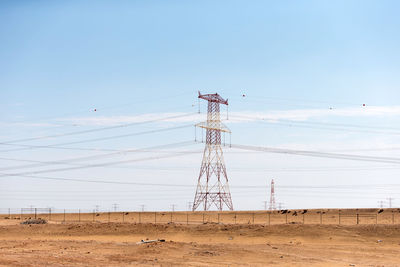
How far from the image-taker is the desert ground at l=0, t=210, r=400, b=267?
45.4 m

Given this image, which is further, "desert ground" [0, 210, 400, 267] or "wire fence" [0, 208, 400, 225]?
"wire fence" [0, 208, 400, 225]

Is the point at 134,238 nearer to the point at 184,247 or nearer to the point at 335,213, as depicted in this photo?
the point at 184,247

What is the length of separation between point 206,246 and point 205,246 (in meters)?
0.11

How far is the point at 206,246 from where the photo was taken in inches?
2115

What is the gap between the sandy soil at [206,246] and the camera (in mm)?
45438

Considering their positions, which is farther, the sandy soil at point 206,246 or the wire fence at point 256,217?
the wire fence at point 256,217

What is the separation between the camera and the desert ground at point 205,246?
45438 mm

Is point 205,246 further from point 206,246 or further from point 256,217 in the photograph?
point 256,217

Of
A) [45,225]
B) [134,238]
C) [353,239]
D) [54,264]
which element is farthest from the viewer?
[45,225]

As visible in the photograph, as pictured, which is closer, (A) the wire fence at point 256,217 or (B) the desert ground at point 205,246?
(B) the desert ground at point 205,246

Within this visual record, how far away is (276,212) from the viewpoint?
94812mm

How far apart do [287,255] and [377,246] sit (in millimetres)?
13852

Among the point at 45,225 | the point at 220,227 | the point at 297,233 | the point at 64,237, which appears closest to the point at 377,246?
the point at 297,233

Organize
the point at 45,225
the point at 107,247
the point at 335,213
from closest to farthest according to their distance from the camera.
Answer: the point at 107,247 < the point at 45,225 < the point at 335,213
